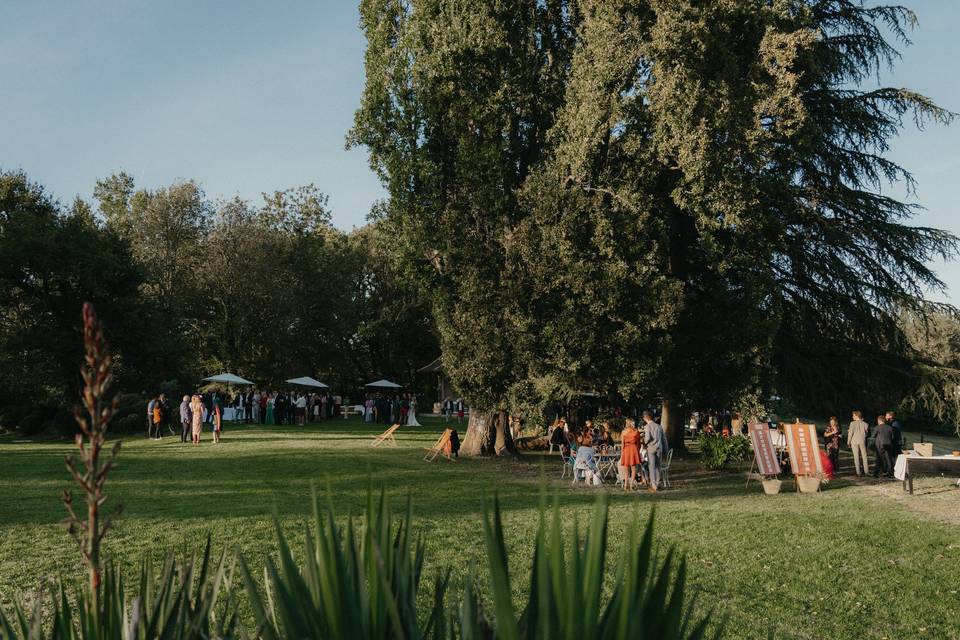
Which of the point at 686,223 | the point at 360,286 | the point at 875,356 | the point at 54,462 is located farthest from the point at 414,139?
the point at 360,286

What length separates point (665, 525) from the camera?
1214cm

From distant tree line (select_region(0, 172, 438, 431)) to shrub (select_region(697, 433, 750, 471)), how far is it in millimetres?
10249

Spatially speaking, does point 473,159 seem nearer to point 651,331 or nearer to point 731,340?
point 651,331

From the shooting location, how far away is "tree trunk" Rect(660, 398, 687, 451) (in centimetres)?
2480

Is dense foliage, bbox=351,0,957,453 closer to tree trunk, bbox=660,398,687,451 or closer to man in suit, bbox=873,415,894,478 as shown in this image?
tree trunk, bbox=660,398,687,451

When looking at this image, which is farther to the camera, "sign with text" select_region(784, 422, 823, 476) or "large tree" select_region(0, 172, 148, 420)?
"large tree" select_region(0, 172, 148, 420)

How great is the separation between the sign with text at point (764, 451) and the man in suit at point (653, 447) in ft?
6.50

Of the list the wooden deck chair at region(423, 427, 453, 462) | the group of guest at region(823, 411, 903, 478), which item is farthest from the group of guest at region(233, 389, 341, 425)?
the group of guest at region(823, 411, 903, 478)

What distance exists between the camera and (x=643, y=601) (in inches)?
64.4

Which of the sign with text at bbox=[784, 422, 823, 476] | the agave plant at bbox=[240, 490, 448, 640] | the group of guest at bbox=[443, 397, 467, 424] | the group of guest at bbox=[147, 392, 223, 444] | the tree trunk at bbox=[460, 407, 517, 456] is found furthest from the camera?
the group of guest at bbox=[443, 397, 467, 424]

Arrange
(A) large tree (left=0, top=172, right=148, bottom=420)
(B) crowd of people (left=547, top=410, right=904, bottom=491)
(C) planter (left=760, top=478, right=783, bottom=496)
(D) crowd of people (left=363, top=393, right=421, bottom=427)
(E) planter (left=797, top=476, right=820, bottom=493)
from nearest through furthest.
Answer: (C) planter (left=760, top=478, right=783, bottom=496), (E) planter (left=797, top=476, right=820, bottom=493), (B) crowd of people (left=547, top=410, right=904, bottom=491), (A) large tree (left=0, top=172, right=148, bottom=420), (D) crowd of people (left=363, top=393, right=421, bottom=427)

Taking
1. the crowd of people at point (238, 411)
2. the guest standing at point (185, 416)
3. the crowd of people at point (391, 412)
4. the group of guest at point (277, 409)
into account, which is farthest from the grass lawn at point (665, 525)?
the crowd of people at point (391, 412)

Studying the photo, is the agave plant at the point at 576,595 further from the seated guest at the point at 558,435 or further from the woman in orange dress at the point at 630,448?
the seated guest at the point at 558,435

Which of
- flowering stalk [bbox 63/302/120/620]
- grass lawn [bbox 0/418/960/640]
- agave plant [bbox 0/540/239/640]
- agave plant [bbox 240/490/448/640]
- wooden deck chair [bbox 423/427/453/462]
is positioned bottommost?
grass lawn [bbox 0/418/960/640]
